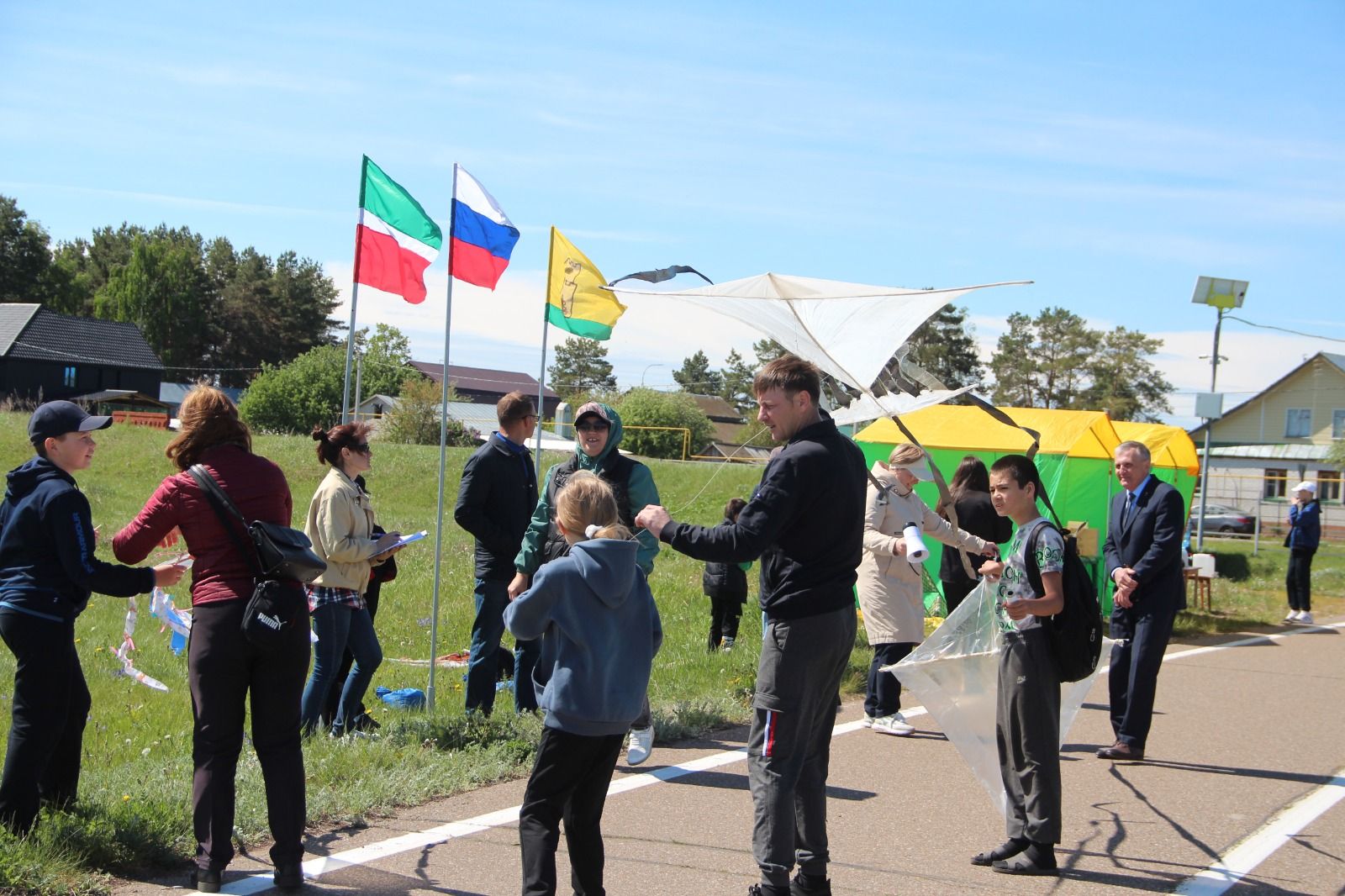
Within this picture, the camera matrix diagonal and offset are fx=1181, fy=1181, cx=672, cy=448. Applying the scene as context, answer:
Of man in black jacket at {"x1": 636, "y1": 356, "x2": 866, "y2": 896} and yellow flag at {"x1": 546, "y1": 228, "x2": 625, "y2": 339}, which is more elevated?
yellow flag at {"x1": 546, "y1": 228, "x2": 625, "y2": 339}

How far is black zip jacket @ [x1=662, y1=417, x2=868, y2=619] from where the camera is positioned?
168 inches

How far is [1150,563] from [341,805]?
16.2 ft

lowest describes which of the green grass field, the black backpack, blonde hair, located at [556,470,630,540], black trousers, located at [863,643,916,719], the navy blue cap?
the green grass field

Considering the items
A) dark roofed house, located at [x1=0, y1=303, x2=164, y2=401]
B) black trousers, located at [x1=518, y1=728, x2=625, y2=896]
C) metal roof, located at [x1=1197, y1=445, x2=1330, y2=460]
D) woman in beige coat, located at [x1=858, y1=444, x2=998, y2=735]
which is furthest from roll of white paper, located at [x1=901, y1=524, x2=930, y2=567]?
dark roofed house, located at [x1=0, y1=303, x2=164, y2=401]

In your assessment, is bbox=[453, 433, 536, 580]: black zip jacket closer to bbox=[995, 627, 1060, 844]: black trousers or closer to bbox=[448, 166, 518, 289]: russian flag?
bbox=[448, 166, 518, 289]: russian flag

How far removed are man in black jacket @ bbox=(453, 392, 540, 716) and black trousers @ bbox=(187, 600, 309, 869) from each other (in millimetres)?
2524

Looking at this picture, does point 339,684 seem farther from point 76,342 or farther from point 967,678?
point 76,342

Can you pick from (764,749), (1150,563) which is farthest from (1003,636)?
(1150,563)

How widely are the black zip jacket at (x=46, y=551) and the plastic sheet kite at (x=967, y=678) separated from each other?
3.46 m

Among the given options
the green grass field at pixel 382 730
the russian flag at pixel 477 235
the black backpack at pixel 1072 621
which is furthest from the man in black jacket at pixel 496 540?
the black backpack at pixel 1072 621

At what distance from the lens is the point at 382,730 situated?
6742 millimetres

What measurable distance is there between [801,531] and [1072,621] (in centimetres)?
156

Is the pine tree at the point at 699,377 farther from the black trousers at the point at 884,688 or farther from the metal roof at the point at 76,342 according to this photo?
the black trousers at the point at 884,688

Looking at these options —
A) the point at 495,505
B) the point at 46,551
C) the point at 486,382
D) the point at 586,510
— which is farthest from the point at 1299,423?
the point at 486,382
